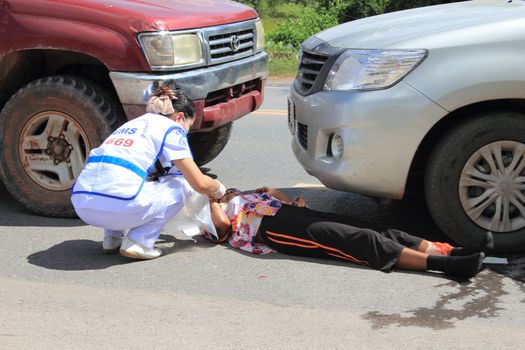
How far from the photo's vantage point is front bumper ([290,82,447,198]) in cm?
517

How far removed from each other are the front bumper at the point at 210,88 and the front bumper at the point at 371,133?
879 millimetres

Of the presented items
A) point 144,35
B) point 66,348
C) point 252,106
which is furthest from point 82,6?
point 66,348

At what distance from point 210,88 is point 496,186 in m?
2.02

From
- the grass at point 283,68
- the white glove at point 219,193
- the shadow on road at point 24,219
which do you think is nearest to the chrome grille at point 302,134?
the white glove at point 219,193

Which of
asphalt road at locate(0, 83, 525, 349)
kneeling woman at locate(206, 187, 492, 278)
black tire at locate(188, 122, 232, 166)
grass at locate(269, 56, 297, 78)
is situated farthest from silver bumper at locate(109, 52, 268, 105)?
grass at locate(269, 56, 297, 78)

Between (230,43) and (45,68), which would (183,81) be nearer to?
(230,43)

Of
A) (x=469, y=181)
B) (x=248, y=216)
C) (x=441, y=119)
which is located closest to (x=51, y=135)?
(x=248, y=216)

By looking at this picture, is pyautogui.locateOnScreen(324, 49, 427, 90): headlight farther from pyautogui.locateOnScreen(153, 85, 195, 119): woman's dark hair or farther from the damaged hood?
the damaged hood

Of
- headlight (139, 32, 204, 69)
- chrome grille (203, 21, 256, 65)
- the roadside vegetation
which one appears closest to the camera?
headlight (139, 32, 204, 69)

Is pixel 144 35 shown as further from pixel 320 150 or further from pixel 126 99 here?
pixel 320 150

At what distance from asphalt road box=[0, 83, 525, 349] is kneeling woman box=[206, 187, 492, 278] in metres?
0.07

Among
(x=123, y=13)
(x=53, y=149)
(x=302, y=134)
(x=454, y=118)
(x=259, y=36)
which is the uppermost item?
(x=123, y=13)

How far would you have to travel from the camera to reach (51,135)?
6.27 metres

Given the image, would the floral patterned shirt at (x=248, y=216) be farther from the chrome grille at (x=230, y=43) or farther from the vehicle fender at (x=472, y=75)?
the chrome grille at (x=230, y=43)
